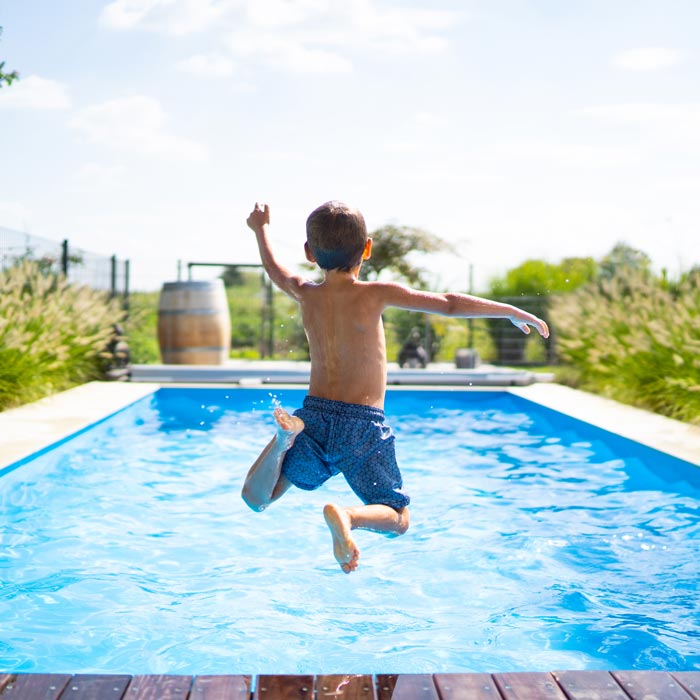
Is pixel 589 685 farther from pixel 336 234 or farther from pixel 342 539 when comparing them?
pixel 336 234

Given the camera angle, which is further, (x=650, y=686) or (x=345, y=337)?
(x=345, y=337)

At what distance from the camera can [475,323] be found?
14.0 meters

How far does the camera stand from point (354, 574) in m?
4.02

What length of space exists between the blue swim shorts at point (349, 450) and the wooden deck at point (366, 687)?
2.00 feet

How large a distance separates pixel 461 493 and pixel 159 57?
595 centimetres

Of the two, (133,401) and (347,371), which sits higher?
(347,371)

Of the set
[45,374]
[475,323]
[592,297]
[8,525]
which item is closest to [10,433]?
[8,525]

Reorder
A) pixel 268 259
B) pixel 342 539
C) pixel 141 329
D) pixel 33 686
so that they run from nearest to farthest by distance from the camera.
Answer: pixel 33 686
pixel 342 539
pixel 268 259
pixel 141 329

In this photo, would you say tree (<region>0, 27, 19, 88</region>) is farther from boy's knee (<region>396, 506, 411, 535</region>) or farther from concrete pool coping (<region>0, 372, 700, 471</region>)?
boy's knee (<region>396, 506, 411, 535</region>)

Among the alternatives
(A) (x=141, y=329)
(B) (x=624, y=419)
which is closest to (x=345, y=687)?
(B) (x=624, y=419)

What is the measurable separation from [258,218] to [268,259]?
0.58 feet

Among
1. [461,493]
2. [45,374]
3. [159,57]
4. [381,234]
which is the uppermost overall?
[159,57]

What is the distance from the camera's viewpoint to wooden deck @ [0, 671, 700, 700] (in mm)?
2018

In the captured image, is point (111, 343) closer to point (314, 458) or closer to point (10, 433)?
point (10, 433)
